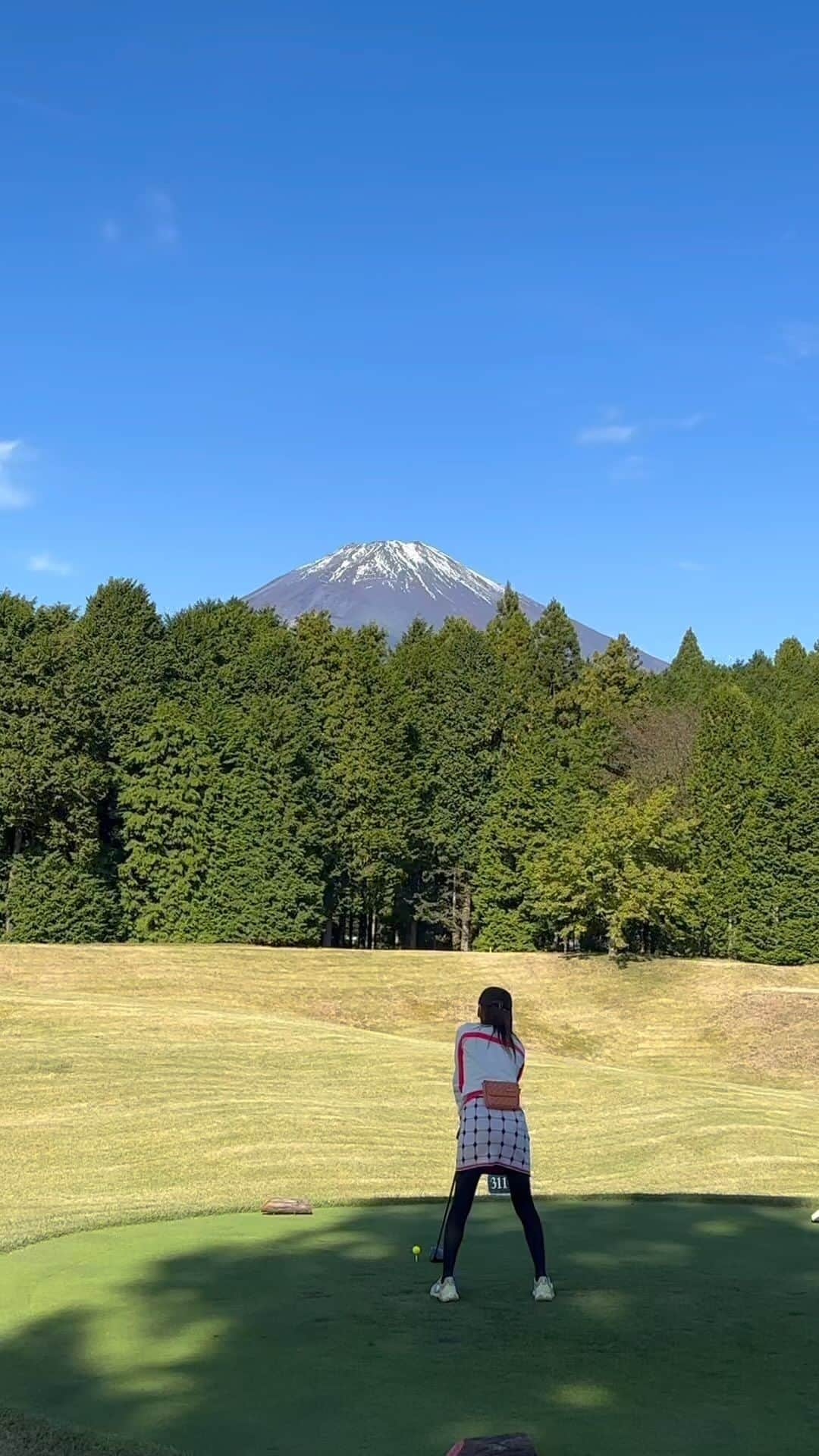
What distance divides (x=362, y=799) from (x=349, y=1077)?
2973 centimetres

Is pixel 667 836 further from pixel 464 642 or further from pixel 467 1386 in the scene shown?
pixel 467 1386

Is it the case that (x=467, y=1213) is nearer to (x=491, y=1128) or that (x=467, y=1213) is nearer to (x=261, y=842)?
(x=491, y=1128)

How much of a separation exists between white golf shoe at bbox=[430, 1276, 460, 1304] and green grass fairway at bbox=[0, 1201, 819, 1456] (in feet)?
0.29

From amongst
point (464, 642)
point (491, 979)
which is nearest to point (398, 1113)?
point (491, 979)

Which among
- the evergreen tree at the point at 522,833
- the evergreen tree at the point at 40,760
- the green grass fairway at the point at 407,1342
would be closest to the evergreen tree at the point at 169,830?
the evergreen tree at the point at 40,760

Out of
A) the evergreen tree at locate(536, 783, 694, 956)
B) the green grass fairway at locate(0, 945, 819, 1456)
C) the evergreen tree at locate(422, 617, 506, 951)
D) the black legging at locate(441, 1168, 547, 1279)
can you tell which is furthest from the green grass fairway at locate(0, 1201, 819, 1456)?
the evergreen tree at locate(422, 617, 506, 951)

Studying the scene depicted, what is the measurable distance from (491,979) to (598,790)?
14.8m

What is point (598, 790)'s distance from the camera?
2283 inches

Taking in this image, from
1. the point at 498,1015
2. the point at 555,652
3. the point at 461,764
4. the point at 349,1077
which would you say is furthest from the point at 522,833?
the point at 498,1015

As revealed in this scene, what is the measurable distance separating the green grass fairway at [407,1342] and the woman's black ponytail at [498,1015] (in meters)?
1.60

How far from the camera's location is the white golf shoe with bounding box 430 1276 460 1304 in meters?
7.75

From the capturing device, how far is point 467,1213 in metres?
8.05

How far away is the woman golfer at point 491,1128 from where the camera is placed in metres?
7.97

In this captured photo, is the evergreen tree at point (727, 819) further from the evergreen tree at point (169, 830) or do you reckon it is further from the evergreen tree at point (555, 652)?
the evergreen tree at point (169, 830)
